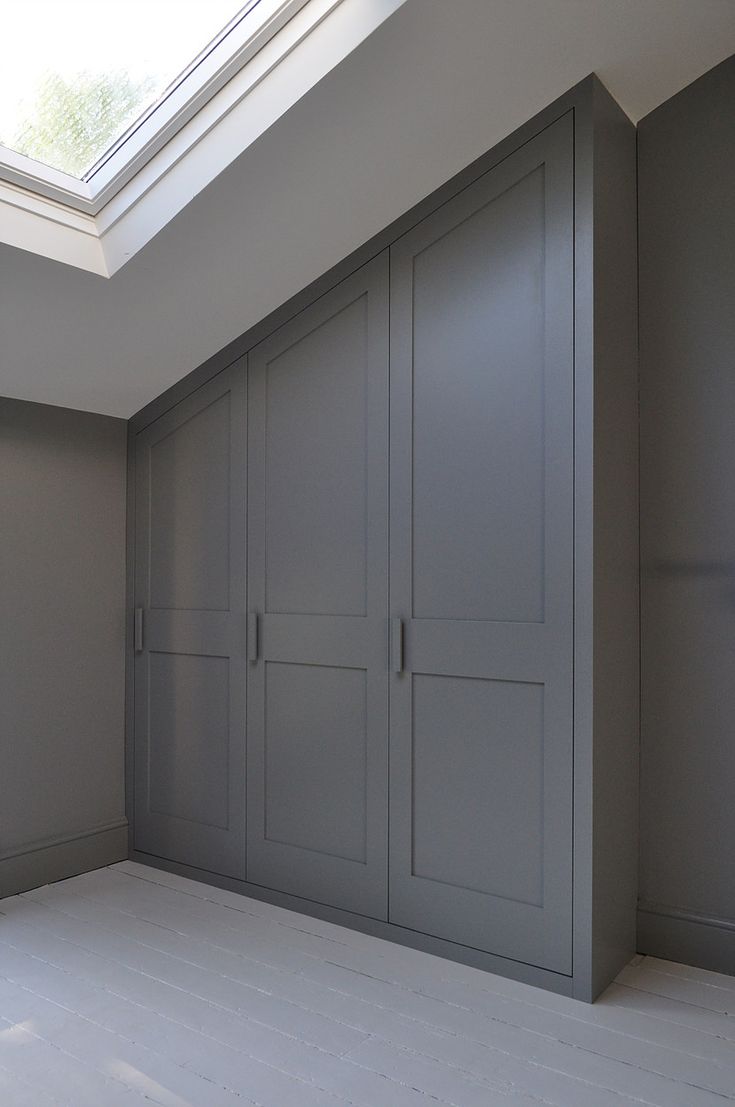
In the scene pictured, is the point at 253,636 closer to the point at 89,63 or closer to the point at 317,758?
the point at 317,758

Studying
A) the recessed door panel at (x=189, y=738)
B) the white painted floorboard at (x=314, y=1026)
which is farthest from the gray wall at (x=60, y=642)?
the white painted floorboard at (x=314, y=1026)

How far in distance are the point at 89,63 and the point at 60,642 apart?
1.90 metres

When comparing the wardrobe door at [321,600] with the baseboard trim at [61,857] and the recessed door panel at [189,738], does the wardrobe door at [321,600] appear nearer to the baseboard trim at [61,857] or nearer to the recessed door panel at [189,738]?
the recessed door panel at [189,738]

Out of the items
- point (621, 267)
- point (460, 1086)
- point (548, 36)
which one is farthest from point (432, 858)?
point (548, 36)

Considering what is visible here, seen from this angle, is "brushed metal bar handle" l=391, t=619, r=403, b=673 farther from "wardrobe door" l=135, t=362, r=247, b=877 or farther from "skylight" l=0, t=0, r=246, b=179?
"skylight" l=0, t=0, r=246, b=179

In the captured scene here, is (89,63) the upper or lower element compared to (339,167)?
upper

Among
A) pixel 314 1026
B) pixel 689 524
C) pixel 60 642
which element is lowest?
pixel 314 1026

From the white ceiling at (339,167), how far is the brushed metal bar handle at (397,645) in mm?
1190

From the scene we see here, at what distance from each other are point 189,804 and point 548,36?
2.69 metres

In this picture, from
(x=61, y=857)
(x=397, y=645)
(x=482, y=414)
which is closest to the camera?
(x=482, y=414)

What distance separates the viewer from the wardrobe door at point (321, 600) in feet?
8.93

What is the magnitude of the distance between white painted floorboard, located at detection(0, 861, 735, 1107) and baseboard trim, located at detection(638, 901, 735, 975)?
0.12 feet

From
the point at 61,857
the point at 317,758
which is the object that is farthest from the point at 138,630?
the point at 317,758

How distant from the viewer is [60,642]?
3195 millimetres
